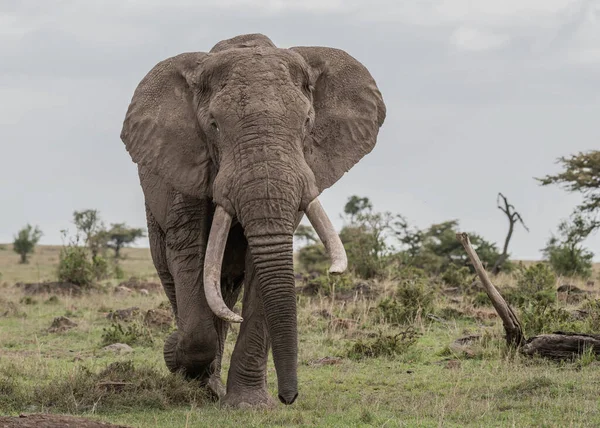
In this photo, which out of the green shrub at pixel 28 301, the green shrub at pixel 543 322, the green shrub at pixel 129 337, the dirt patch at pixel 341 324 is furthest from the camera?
the green shrub at pixel 28 301

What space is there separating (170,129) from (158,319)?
6.55 m

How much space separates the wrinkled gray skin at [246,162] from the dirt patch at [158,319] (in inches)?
196

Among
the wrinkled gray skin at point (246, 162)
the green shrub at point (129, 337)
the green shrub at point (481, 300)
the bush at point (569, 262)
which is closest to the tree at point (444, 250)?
the bush at point (569, 262)

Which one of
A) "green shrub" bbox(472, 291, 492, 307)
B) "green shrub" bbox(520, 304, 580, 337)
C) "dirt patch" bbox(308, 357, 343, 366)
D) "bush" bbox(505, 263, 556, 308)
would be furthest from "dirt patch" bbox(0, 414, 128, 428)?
"green shrub" bbox(472, 291, 492, 307)

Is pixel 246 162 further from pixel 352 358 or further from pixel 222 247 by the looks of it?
pixel 352 358

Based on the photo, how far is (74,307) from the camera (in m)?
17.7

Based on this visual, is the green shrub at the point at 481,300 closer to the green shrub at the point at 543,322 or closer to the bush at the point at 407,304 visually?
the bush at the point at 407,304

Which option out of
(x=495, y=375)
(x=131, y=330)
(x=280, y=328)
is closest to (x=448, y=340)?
(x=495, y=375)

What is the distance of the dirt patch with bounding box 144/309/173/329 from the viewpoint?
1390 cm

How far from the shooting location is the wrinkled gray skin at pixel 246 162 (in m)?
6.92

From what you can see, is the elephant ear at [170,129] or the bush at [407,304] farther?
the bush at [407,304]

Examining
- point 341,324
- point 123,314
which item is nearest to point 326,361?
point 341,324

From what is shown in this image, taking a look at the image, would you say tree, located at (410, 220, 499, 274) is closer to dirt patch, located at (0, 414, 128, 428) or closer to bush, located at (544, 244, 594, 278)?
bush, located at (544, 244, 594, 278)

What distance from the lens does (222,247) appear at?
7203 millimetres
